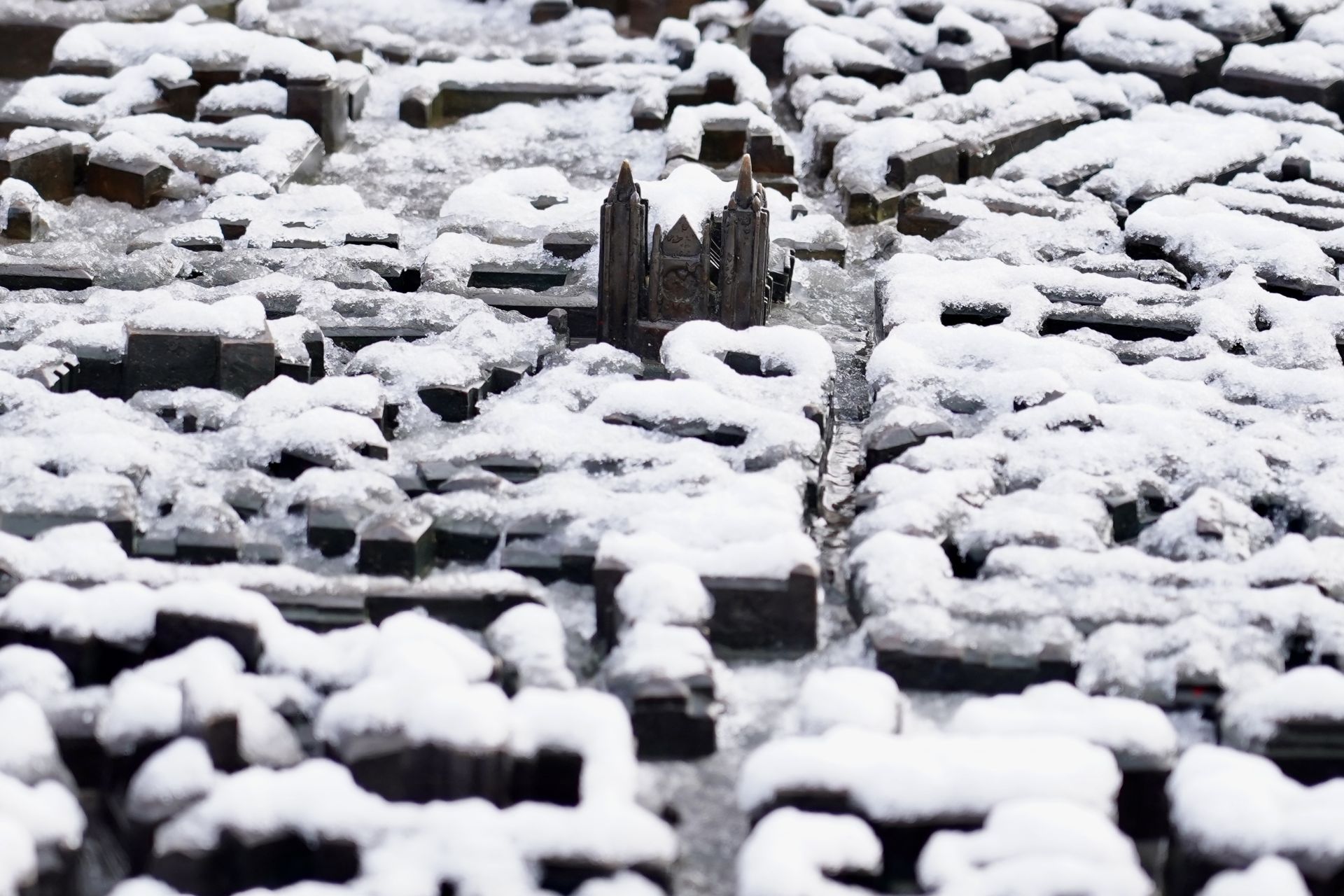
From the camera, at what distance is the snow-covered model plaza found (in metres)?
4.59

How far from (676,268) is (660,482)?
1505mm

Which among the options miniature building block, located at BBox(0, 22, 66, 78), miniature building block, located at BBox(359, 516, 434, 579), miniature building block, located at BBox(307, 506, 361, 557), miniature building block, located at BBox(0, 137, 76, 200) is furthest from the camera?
miniature building block, located at BBox(0, 22, 66, 78)

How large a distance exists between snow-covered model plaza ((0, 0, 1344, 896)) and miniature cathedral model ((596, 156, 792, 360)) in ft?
0.06

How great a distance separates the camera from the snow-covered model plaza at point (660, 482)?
459 cm

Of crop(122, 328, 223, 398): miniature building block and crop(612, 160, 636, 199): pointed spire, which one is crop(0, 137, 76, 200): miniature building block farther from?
crop(612, 160, 636, 199): pointed spire

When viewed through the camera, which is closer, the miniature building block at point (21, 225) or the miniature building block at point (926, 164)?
the miniature building block at point (21, 225)

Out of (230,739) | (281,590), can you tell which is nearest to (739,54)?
(281,590)

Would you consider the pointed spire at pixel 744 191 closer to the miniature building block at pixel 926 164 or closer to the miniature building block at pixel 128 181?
the miniature building block at pixel 926 164

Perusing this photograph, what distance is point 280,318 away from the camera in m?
7.80

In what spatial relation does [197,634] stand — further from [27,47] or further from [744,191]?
[27,47]

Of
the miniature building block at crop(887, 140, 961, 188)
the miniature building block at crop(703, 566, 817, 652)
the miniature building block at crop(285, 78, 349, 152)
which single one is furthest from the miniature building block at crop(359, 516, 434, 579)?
the miniature building block at crop(285, 78, 349, 152)

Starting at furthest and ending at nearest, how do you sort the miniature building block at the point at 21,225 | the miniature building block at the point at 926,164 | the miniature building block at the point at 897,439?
1. the miniature building block at the point at 926,164
2. the miniature building block at the point at 21,225
3. the miniature building block at the point at 897,439

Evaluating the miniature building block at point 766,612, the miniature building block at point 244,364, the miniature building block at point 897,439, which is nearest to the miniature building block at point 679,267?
the miniature building block at point 897,439

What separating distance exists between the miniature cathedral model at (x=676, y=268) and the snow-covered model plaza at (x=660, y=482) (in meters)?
0.02
